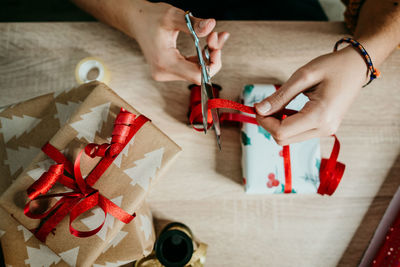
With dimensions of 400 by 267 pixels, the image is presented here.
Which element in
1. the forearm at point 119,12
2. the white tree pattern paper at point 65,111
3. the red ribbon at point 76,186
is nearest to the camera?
the red ribbon at point 76,186

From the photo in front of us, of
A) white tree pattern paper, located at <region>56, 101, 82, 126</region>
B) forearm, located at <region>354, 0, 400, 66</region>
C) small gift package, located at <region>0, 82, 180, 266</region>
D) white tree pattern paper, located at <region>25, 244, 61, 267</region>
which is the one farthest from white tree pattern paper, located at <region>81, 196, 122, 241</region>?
forearm, located at <region>354, 0, 400, 66</region>

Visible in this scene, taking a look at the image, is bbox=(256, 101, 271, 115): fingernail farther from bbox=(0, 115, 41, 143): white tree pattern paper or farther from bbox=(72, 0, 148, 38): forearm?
bbox=(0, 115, 41, 143): white tree pattern paper

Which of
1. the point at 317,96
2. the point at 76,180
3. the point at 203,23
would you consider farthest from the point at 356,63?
the point at 76,180

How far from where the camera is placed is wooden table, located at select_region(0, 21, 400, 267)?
717 millimetres

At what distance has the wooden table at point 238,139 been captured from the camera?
2.35ft

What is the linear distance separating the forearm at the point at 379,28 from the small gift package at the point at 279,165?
0.27 metres

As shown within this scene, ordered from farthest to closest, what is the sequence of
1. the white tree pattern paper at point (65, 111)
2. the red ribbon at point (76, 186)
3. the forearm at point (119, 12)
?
1. the forearm at point (119, 12)
2. the white tree pattern paper at point (65, 111)
3. the red ribbon at point (76, 186)

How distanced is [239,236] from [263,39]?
1.97ft

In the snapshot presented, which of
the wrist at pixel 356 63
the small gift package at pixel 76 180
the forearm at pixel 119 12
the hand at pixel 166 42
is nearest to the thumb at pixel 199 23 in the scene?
the hand at pixel 166 42

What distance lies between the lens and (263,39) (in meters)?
0.80

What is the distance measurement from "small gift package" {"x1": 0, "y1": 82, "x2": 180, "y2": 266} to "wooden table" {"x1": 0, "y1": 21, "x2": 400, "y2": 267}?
0.16 meters

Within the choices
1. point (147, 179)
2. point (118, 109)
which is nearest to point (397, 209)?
point (147, 179)

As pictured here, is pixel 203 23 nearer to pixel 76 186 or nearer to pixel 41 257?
pixel 76 186

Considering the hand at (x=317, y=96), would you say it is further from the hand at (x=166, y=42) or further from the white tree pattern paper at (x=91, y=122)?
the white tree pattern paper at (x=91, y=122)
